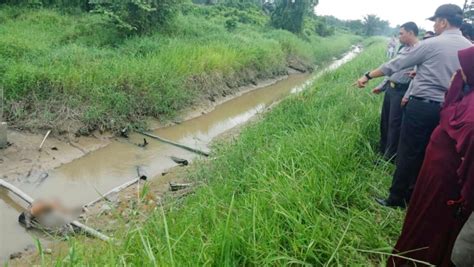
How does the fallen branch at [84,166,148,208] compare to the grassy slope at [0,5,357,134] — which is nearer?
the fallen branch at [84,166,148,208]

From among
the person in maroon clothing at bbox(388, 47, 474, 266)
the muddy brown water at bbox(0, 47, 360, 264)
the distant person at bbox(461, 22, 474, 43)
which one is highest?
the distant person at bbox(461, 22, 474, 43)

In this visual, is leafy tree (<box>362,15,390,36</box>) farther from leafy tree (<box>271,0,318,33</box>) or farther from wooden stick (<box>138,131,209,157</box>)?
wooden stick (<box>138,131,209,157</box>)

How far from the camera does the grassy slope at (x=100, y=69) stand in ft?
20.4

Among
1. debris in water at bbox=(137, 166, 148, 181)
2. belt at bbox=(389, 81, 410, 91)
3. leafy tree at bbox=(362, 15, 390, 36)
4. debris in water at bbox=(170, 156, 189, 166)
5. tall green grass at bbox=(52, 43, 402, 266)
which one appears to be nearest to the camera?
tall green grass at bbox=(52, 43, 402, 266)

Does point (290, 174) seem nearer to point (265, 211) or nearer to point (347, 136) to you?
point (265, 211)

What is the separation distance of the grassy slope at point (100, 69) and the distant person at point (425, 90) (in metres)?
5.01

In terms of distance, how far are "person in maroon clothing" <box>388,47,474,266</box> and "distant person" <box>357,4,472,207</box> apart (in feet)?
2.83

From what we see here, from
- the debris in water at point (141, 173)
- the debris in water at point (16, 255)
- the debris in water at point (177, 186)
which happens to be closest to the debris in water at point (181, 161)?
the debris in water at point (141, 173)

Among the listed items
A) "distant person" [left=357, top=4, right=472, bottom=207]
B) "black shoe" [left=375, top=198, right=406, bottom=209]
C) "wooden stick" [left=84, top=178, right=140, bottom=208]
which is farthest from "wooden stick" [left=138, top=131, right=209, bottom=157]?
"distant person" [left=357, top=4, right=472, bottom=207]

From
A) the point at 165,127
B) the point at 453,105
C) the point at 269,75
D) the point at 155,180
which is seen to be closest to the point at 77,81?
the point at 165,127

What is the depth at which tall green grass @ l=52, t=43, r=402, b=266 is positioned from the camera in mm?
→ 2494

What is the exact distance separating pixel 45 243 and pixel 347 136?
11.5 feet

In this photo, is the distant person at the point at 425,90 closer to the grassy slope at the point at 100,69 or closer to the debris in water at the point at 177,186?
the debris in water at the point at 177,186

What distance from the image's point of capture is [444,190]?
94.3 inches
